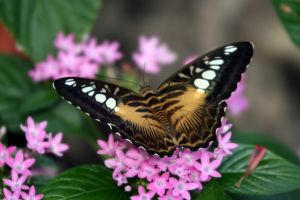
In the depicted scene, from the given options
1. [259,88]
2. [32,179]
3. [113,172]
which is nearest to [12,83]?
[32,179]

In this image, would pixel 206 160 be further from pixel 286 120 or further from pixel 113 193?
pixel 286 120

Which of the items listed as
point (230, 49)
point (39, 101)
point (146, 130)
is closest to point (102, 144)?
point (146, 130)

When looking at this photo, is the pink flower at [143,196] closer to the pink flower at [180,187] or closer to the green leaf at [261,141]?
the pink flower at [180,187]

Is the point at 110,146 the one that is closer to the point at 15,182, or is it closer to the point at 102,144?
the point at 102,144

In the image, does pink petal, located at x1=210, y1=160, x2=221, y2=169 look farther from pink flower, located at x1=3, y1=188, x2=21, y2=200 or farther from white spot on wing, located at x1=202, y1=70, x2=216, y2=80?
pink flower, located at x1=3, y1=188, x2=21, y2=200

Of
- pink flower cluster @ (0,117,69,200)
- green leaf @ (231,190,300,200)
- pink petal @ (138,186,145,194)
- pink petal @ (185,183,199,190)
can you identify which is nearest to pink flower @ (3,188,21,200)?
pink flower cluster @ (0,117,69,200)
